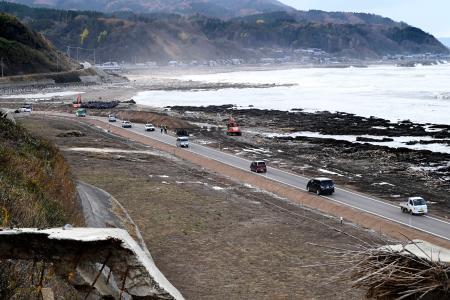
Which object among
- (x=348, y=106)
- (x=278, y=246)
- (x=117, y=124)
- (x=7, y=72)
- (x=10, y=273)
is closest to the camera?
(x=10, y=273)

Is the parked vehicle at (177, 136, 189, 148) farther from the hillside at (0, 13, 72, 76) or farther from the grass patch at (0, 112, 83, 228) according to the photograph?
the hillside at (0, 13, 72, 76)

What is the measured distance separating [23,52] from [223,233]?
125177 millimetres

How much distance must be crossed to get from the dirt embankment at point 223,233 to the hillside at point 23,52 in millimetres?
101671

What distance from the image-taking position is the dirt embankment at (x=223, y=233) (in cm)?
1722

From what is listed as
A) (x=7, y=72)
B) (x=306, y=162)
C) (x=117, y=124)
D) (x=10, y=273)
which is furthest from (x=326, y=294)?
(x=7, y=72)

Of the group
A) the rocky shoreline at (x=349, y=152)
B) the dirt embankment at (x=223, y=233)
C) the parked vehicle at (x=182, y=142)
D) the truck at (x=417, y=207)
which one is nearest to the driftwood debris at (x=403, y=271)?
the dirt embankment at (x=223, y=233)

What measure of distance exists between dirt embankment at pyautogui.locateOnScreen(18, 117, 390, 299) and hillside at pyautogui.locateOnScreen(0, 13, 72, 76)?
4003 inches

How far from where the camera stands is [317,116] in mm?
78125

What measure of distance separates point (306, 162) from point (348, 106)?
51.4 m

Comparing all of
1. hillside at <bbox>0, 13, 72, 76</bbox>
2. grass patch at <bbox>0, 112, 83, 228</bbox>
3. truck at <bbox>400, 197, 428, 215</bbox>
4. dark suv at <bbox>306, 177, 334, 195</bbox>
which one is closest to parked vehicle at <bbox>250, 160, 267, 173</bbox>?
dark suv at <bbox>306, 177, 334, 195</bbox>

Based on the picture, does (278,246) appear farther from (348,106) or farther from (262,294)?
(348,106)

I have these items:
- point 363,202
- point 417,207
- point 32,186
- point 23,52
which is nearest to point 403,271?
point 32,186

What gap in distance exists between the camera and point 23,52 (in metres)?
135

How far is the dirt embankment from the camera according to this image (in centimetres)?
1722
